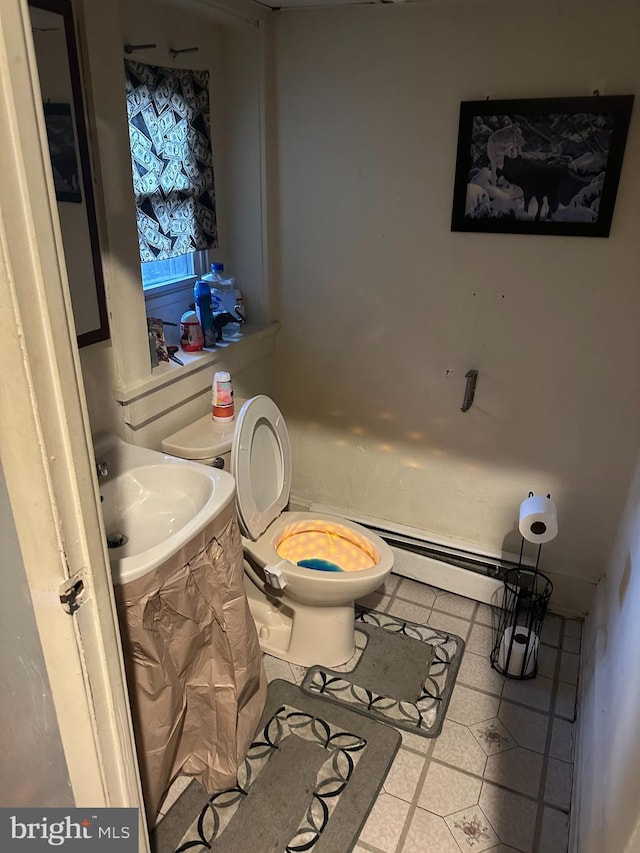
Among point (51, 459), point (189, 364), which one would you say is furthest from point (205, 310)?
point (51, 459)

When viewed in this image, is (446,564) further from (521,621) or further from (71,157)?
(71,157)

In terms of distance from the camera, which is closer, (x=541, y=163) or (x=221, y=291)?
(x=541, y=163)

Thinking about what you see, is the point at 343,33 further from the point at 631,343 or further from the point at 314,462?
the point at 314,462

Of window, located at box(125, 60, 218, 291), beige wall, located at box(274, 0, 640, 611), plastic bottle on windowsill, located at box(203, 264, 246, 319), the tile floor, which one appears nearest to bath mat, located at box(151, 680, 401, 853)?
the tile floor

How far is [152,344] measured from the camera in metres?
1.99

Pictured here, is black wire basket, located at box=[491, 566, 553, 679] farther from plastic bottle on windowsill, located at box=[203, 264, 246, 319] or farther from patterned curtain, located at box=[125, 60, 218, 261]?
patterned curtain, located at box=[125, 60, 218, 261]

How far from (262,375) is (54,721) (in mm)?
1715

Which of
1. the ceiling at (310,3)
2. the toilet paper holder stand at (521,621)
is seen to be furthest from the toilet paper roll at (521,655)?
the ceiling at (310,3)

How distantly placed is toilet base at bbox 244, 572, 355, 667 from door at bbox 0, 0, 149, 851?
1.10 metres

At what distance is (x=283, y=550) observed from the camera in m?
2.10

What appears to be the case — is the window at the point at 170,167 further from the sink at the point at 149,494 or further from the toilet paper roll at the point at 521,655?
the toilet paper roll at the point at 521,655

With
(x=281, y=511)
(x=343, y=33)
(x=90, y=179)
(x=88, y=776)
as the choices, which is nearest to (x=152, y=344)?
(x=90, y=179)

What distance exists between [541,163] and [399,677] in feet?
5.56

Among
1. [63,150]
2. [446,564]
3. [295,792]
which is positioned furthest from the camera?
[446,564]
